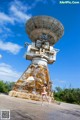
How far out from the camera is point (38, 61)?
26312 mm

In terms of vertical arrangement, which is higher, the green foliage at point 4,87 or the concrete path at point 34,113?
the green foliage at point 4,87

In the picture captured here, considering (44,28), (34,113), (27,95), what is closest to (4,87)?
(44,28)

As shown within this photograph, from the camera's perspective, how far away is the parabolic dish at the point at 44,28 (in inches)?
1112

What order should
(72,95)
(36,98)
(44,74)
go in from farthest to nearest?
(72,95)
(44,74)
(36,98)

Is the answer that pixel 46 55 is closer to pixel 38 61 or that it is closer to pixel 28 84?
pixel 38 61

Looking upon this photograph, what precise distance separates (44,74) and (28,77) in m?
2.04

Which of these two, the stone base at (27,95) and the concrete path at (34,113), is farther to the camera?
the stone base at (27,95)

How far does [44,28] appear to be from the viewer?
1115 inches

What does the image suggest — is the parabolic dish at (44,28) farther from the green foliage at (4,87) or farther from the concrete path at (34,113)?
the green foliage at (4,87)

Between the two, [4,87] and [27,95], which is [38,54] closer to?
[27,95]

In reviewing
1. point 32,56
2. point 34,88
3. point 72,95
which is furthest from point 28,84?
point 72,95

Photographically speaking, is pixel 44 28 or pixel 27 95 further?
pixel 44 28

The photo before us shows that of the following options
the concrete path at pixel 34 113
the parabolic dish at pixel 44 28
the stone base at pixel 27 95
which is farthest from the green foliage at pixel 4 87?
the concrete path at pixel 34 113

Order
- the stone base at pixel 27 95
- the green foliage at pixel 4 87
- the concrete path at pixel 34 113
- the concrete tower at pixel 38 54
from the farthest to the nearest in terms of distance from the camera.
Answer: the green foliage at pixel 4 87, the concrete tower at pixel 38 54, the stone base at pixel 27 95, the concrete path at pixel 34 113
